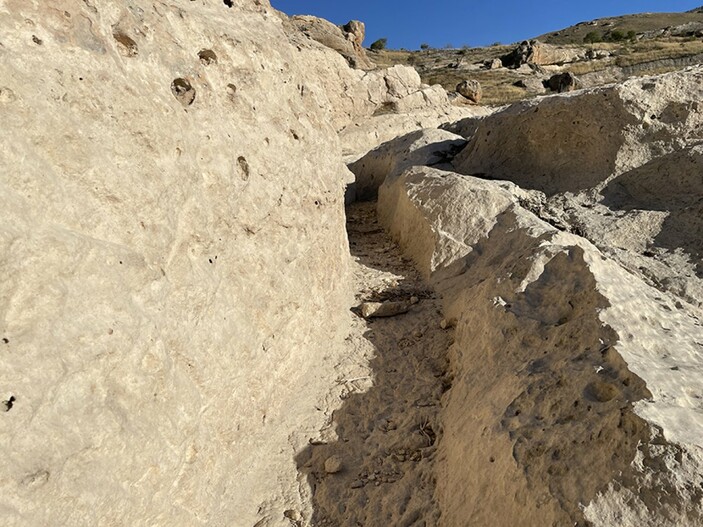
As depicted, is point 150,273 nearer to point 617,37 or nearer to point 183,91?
point 183,91

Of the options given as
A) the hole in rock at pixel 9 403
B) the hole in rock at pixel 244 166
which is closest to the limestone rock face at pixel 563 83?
the hole in rock at pixel 244 166

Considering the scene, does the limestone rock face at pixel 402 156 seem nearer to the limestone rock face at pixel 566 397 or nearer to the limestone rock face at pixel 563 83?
the limestone rock face at pixel 566 397

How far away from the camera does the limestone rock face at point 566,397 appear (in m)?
1.99

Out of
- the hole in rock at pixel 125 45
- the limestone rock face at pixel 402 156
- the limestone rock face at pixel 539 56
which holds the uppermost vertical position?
the limestone rock face at pixel 539 56

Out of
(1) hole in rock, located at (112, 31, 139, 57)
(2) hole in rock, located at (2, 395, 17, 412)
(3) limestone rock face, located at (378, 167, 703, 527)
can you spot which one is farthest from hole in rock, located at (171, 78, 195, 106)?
(3) limestone rock face, located at (378, 167, 703, 527)

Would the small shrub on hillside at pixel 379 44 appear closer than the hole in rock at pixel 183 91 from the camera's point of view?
No

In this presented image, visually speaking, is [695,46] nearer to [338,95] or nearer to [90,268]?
[338,95]

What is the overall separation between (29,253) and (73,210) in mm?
316

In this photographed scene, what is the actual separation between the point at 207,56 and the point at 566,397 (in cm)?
289

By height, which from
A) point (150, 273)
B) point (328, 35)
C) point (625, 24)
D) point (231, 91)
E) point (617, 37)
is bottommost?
point (150, 273)

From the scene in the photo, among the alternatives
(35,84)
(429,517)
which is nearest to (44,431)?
(35,84)

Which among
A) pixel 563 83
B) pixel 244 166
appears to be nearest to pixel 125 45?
pixel 244 166

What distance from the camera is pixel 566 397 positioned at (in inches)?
99.0

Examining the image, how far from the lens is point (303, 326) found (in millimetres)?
3824
